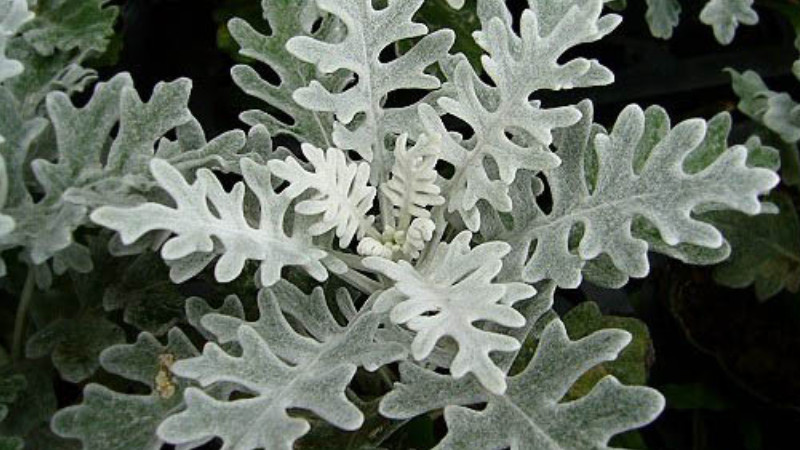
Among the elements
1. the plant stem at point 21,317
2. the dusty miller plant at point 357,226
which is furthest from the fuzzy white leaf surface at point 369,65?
the plant stem at point 21,317

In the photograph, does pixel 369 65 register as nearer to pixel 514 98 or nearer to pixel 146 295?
pixel 514 98

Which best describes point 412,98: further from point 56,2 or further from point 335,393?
point 335,393

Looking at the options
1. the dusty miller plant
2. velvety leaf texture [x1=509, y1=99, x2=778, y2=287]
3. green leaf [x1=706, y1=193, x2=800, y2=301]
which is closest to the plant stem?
the dusty miller plant

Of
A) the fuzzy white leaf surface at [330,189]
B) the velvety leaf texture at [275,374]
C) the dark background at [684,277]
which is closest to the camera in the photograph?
the velvety leaf texture at [275,374]

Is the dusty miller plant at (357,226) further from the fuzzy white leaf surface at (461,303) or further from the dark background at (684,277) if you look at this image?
the dark background at (684,277)

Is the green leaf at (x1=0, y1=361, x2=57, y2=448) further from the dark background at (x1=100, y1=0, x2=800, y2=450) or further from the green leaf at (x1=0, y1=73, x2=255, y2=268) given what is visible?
the dark background at (x1=100, y1=0, x2=800, y2=450)

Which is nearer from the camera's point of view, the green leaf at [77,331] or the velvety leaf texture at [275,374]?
the velvety leaf texture at [275,374]

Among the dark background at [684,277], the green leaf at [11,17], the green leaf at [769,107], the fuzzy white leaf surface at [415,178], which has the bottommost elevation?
the dark background at [684,277]

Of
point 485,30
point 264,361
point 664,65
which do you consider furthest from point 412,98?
point 264,361
